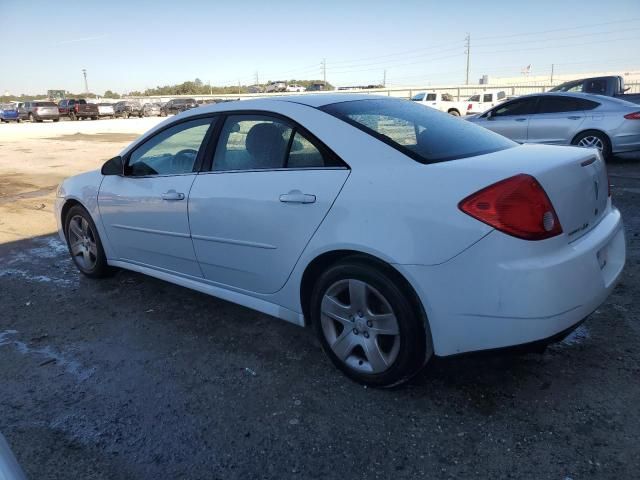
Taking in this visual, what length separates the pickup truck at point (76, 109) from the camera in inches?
1676

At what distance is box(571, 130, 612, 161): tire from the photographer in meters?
9.71

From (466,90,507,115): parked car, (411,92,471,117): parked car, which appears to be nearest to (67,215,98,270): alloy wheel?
(411,92,471,117): parked car

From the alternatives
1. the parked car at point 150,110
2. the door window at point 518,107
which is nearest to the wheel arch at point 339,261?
the door window at point 518,107

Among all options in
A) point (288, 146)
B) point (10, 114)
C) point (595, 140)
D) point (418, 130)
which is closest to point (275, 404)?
point (288, 146)

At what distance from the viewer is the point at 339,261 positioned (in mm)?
2834

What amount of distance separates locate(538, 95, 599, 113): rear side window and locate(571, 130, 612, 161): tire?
1.55ft

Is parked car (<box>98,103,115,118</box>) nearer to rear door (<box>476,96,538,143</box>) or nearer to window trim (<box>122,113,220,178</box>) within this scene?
rear door (<box>476,96,538,143</box>)

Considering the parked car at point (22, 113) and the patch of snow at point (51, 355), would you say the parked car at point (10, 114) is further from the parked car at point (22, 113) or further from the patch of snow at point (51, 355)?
the patch of snow at point (51, 355)

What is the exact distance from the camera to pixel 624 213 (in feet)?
20.7

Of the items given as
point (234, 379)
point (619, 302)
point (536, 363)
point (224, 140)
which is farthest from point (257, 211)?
point (619, 302)

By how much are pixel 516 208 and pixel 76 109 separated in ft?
152

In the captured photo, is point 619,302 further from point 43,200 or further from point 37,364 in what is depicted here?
point 43,200

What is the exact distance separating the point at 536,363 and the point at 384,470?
130 cm

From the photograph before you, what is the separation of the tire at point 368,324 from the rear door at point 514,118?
27.7ft
